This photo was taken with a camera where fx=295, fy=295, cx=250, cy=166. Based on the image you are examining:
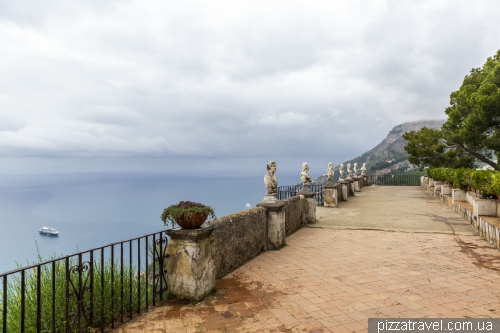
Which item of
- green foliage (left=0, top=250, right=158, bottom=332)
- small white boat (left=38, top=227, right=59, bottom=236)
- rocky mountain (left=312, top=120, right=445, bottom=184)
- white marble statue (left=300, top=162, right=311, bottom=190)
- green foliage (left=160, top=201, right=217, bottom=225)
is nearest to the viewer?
green foliage (left=0, top=250, right=158, bottom=332)

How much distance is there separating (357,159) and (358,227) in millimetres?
127754

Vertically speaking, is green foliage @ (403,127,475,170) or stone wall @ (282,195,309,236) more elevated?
green foliage @ (403,127,475,170)

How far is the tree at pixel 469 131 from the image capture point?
13943 mm

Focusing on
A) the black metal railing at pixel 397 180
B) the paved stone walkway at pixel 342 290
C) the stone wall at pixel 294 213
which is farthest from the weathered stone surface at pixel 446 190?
the black metal railing at pixel 397 180

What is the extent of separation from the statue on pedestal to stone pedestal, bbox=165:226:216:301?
297 cm

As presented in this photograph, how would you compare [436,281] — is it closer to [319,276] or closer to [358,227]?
[319,276]

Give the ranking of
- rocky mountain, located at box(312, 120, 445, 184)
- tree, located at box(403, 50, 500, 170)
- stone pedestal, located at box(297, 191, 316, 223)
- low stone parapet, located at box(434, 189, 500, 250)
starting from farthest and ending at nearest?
rocky mountain, located at box(312, 120, 445, 184), tree, located at box(403, 50, 500, 170), stone pedestal, located at box(297, 191, 316, 223), low stone parapet, located at box(434, 189, 500, 250)

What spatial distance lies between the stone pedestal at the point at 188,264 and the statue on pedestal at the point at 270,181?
9.74 feet

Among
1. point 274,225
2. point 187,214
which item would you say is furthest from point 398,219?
point 187,214

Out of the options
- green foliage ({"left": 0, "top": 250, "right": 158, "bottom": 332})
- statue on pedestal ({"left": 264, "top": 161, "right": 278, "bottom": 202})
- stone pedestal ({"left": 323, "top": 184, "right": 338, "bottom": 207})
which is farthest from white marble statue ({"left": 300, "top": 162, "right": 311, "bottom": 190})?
green foliage ({"left": 0, "top": 250, "right": 158, "bottom": 332})

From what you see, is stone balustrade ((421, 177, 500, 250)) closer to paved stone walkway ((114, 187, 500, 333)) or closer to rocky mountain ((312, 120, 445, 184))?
paved stone walkway ((114, 187, 500, 333))

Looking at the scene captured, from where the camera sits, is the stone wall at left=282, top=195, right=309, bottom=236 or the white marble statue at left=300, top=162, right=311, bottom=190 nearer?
the stone wall at left=282, top=195, right=309, bottom=236

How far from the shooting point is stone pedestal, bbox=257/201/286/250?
22.5 ft

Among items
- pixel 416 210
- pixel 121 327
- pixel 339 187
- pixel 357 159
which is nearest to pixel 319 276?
pixel 121 327
